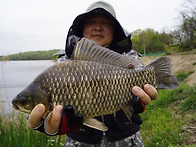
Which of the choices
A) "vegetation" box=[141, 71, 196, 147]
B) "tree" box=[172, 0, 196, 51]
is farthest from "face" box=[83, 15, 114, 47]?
"tree" box=[172, 0, 196, 51]

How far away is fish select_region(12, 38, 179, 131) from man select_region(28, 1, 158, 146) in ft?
0.18

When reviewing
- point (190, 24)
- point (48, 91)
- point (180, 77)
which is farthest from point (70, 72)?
point (190, 24)

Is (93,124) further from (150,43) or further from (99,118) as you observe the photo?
(150,43)

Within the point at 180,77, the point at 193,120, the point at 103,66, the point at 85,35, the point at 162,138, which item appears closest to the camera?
the point at 103,66

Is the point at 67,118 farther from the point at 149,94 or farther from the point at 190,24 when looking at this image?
the point at 190,24

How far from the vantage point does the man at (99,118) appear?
3.75 feet

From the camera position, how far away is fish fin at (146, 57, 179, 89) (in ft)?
4.37

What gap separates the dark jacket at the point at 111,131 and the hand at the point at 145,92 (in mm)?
290

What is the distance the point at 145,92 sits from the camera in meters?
1.29

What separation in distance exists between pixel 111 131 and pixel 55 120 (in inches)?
22.0

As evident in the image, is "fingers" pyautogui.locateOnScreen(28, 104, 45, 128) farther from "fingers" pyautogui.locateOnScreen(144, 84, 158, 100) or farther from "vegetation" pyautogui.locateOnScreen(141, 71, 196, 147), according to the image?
"vegetation" pyautogui.locateOnScreen(141, 71, 196, 147)

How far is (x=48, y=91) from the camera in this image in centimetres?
111

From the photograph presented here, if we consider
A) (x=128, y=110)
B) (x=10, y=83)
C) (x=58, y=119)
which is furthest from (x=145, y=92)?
(x=10, y=83)

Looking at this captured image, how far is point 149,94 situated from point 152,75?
14 centimetres
